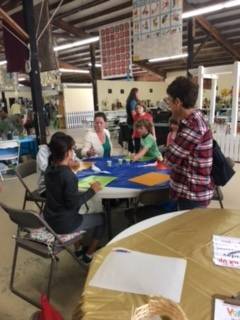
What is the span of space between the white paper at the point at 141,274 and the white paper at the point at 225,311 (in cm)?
12

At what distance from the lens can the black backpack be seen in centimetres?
198

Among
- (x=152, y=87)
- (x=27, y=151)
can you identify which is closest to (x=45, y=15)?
(x=27, y=151)

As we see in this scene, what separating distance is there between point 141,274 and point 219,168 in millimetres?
1162

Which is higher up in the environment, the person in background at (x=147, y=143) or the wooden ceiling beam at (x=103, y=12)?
the wooden ceiling beam at (x=103, y=12)

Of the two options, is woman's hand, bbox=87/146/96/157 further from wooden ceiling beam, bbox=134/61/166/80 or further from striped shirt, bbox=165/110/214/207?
wooden ceiling beam, bbox=134/61/166/80

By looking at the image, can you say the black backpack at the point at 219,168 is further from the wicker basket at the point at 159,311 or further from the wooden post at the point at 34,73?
the wooden post at the point at 34,73

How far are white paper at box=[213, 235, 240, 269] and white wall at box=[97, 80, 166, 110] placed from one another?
39.9 ft

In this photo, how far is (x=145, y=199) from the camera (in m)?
2.16

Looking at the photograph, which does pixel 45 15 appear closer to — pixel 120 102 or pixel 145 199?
pixel 145 199

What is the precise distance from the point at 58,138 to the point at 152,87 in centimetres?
1409

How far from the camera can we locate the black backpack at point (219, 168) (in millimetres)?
1982

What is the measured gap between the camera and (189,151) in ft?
5.89

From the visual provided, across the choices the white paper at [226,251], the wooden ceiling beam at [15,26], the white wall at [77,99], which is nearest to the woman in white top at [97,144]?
the white paper at [226,251]

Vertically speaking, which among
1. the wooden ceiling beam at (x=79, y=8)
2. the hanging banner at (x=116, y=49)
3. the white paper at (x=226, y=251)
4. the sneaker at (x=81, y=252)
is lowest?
the sneaker at (x=81, y=252)
